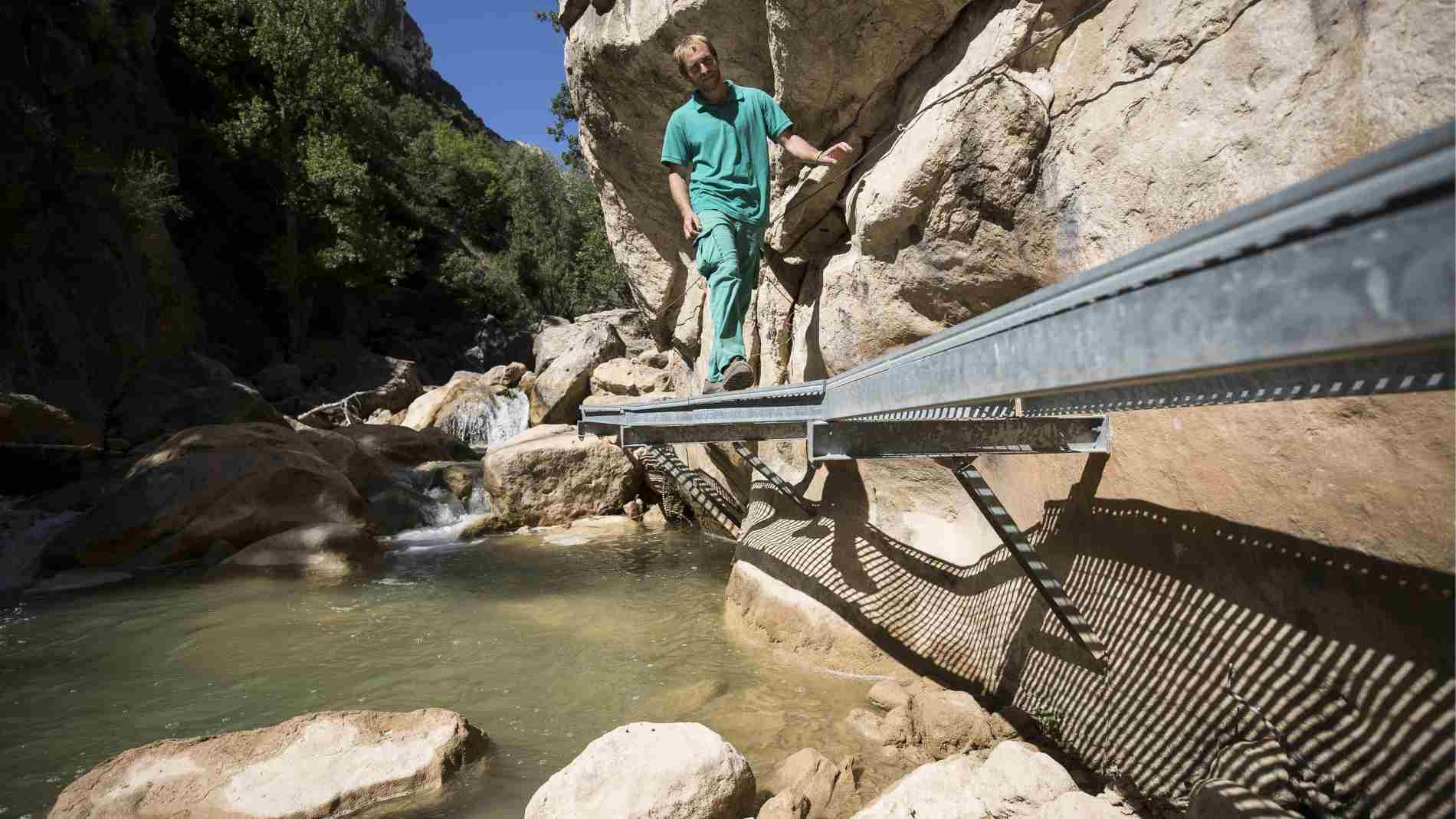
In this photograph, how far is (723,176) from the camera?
4.27 metres

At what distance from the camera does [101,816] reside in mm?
2525

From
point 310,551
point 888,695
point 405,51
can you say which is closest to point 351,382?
point 310,551

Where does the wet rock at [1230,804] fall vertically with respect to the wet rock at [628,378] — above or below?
below

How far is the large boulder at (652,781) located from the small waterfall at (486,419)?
12432mm

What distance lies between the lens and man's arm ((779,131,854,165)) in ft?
12.7

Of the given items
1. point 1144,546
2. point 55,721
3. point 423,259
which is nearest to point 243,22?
point 423,259

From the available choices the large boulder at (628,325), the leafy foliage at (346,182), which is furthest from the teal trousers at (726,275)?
the leafy foliage at (346,182)

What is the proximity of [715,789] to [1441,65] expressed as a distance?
2694mm

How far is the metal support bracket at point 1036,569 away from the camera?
257 centimetres

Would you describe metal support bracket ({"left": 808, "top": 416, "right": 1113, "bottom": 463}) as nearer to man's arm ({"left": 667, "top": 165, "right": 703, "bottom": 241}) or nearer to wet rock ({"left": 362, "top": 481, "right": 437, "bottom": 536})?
man's arm ({"left": 667, "top": 165, "right": 703, "bottom": 241})

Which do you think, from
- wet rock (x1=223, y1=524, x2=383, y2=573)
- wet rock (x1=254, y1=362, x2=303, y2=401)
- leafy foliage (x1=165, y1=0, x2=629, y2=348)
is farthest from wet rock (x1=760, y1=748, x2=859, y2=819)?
leafy foliage (x1=165, y1=0, x2=629, y2=348)

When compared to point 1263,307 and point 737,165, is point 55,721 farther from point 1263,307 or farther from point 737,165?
point 1263,307

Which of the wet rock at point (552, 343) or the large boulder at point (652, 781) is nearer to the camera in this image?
the large boulder at point (652, 781)

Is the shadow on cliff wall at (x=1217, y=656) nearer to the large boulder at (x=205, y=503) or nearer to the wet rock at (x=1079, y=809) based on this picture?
the wet rock at (x=1079, y=809)
